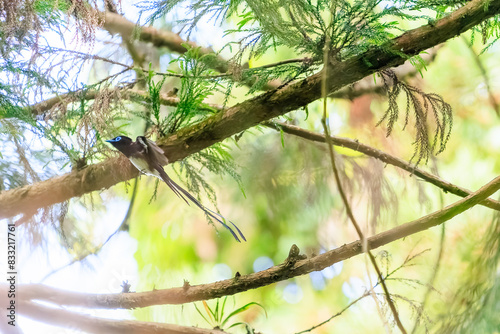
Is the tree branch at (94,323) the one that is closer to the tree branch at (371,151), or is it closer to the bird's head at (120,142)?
the bird's head at (120,142)

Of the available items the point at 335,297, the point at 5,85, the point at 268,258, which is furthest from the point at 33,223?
the point at 335,297

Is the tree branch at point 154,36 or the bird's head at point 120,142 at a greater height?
the tree branch at point 154,36

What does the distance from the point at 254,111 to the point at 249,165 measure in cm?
51

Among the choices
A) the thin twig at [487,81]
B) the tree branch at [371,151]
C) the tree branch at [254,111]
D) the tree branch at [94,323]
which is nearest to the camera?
the tree branch at [254,111]

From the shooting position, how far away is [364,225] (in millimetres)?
1061

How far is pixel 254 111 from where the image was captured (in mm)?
662

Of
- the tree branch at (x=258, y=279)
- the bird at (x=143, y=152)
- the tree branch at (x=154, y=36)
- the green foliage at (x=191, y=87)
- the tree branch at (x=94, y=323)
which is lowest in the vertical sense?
the tree branch at (x=94, y=323)

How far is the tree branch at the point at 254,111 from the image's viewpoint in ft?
1.89

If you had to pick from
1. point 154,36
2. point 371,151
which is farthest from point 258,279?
point 154,36

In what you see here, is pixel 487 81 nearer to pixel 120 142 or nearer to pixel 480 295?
pixel 480 295

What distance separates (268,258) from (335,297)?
0.62 ft

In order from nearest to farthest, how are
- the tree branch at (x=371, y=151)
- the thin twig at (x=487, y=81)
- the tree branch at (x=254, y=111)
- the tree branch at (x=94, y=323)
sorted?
the tree branch at (x=254, y=111), the tree branch at (x=94, y=323), the tree branch at (x=371, y=151), the thin twig at (x=487, y=81)

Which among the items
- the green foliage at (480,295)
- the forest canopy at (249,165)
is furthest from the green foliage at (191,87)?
the green foliage at (480,295)

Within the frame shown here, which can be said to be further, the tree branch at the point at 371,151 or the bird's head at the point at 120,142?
the tree branch at the point at 371,151
